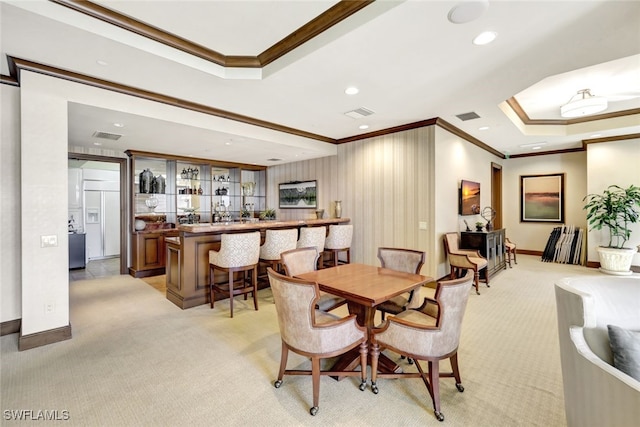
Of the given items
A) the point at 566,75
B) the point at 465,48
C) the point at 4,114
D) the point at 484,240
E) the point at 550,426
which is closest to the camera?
the point at 550,426

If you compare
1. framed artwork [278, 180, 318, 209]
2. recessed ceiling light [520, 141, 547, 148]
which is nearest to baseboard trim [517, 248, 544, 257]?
recessed ceiling light [520, 141, 547, 148]

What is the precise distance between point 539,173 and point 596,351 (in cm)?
810

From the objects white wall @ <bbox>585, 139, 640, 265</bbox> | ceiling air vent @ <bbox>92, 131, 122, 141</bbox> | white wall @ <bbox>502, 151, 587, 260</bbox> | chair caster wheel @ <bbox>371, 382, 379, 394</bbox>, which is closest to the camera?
chair caster wheel @ <bbox>371, 382, 379, 394</bbox>

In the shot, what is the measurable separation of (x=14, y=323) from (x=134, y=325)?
1235mm

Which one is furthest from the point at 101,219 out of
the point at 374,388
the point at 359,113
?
the point at 374,388

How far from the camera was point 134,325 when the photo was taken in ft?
11.0

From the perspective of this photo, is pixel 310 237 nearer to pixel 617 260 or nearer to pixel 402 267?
pixel 402 267

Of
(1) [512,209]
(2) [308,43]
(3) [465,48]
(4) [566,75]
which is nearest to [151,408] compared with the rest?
(2) [308,43]

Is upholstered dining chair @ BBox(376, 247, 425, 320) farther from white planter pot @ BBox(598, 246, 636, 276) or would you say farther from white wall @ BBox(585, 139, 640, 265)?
white wall @ BBox(585, 139, 640, 265)

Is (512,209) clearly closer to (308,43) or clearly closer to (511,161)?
(511,161)

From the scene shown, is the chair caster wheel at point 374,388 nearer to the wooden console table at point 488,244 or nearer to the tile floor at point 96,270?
the wooden console table at point 488,244

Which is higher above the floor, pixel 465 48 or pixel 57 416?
pixel 465 48

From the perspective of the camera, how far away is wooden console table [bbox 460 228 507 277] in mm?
5121

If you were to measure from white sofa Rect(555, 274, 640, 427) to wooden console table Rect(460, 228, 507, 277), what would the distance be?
366 cm
